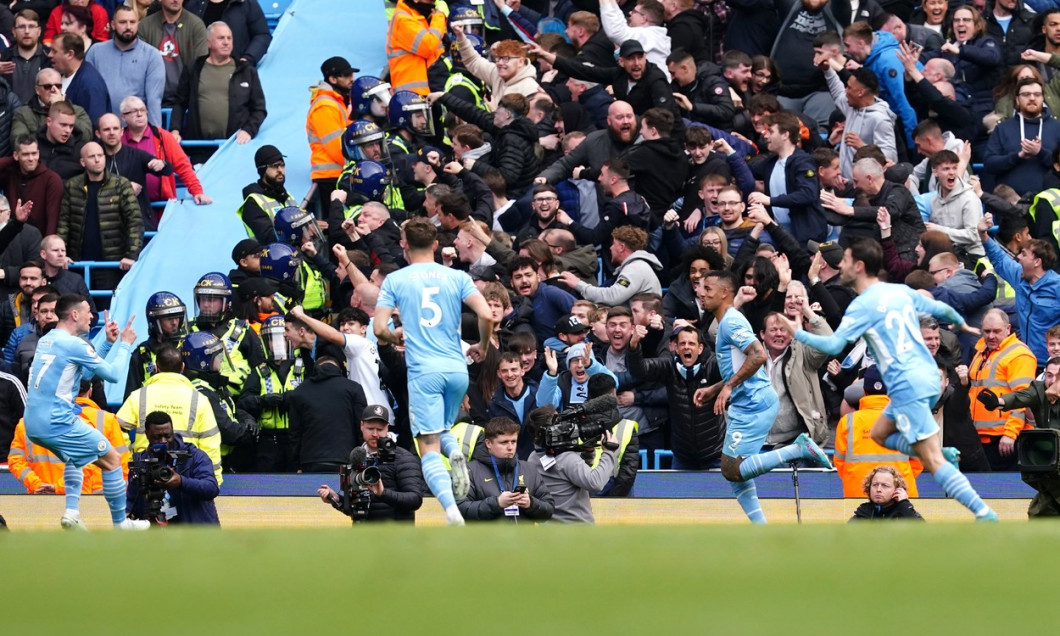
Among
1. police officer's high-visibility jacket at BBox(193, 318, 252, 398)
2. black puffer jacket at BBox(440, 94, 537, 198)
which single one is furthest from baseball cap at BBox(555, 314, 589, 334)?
black puffer jacket at BBox(440, 94, 537, 198)

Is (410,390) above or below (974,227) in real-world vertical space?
below

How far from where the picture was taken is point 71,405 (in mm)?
11969

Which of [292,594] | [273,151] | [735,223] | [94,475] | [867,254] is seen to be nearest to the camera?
[292,594]

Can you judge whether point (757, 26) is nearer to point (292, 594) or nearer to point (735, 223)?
point (735, 223)

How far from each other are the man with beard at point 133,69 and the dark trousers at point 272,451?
4.96 meters

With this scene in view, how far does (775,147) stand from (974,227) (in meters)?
1.71

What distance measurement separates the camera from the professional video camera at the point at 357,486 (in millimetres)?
10867

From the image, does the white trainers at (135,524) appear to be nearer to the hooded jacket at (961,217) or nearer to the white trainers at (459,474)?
the white trainers at (459,474)

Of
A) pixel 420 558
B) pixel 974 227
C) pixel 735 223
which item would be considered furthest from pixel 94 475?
pixel 420 558

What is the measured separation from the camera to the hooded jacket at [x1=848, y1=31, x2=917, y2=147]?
16.4 metres

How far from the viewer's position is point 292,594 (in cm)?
544

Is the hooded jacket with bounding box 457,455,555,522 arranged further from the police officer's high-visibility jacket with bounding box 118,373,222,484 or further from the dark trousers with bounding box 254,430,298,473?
the dark trousers with bounding box 254,430,298,473

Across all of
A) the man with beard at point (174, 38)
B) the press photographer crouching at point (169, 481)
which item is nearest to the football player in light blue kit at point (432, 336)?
the press photographer crouching at point (169, 481)

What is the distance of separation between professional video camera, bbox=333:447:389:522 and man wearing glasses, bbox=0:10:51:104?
796 cm
